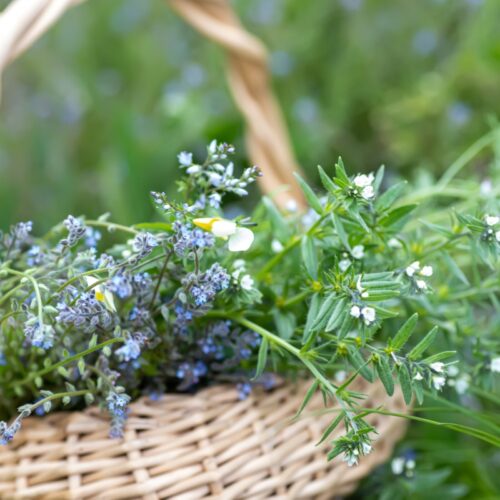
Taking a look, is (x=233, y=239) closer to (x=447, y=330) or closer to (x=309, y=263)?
(x=309, y=263)

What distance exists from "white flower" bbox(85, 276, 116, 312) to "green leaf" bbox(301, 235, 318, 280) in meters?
0.16

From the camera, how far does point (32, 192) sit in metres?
1.34

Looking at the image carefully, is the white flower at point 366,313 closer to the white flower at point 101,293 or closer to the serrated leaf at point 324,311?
the serrated leaf at point 324,311

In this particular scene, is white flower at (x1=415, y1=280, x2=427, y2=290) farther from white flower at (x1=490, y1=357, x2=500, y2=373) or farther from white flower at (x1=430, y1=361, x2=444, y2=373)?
white flower at (x1=490, y1=357, x2=500, y2=373)

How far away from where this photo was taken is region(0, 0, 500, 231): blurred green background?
47.1 inches

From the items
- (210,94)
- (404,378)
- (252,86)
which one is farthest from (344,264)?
(210,94)

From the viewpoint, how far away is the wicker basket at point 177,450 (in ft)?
1.78

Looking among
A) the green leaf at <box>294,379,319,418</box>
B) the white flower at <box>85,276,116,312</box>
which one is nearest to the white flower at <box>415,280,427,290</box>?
the green leaf at <box>294,379,319,418</box>

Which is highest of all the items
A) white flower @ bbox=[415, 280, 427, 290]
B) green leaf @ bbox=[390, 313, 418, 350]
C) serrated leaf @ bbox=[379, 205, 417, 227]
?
serrated leaf @ bbox=[379, 205, 417, 227]

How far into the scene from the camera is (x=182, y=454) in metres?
0.56

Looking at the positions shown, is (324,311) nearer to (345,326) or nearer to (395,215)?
(345,326)

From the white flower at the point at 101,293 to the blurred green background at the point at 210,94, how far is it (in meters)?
0.60

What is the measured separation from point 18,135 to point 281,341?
3.55 feet

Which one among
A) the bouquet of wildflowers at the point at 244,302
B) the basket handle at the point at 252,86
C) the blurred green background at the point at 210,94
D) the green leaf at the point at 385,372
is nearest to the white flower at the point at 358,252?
A: the bouquet of wildflowers at the point at 244,302
